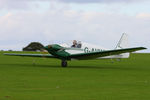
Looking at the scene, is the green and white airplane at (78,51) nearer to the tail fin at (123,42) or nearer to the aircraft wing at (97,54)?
the aircraft wing at (97,54)

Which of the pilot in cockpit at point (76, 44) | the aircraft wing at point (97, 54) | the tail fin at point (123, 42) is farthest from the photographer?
the tail fin at point (123, 42)

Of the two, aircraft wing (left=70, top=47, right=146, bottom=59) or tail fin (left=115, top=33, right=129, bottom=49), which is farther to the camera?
tail fin (left=115, top=33, right=129, bottom=49)

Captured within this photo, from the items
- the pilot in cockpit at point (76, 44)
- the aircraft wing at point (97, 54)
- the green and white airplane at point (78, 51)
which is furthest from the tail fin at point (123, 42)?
the pilot in cockpit at point (76, 44)

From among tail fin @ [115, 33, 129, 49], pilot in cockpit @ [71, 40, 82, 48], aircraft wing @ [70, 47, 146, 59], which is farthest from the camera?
tail fin @ [115, 33, 129, 49]

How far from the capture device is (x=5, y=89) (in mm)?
13922

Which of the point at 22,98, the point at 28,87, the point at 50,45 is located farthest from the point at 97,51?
the point at 22,98

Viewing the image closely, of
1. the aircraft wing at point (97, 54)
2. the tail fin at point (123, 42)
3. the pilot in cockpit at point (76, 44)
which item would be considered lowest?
the aircraft wing at point (97, 54)

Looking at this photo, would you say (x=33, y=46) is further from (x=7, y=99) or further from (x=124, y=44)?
(x=7, y=99)

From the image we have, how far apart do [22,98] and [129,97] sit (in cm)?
312

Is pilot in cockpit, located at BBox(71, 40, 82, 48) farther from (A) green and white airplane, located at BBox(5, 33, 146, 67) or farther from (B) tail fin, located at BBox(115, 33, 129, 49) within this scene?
(B) tail fin, located at BBox(115, 33, 129, 49)

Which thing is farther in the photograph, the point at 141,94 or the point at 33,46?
the point at 33,46

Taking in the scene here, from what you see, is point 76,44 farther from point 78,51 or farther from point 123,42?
point 123,42

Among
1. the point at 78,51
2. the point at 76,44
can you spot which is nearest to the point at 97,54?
the point at 78,51

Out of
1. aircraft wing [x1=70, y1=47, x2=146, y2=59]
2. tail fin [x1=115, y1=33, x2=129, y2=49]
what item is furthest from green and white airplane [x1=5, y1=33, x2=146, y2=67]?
tail fin [x1=115, y1=33, x2=129, y2=49]
